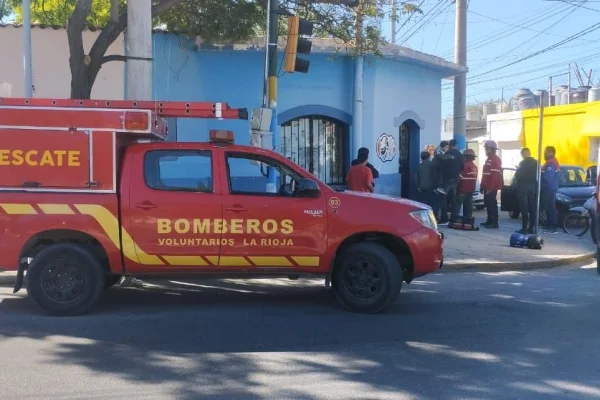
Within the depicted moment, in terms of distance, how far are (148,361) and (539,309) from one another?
459cm

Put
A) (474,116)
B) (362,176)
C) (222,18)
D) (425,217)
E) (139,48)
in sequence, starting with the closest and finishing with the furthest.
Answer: (425,217) < (139,48) < (362,176) < (222,18) < (474,116)

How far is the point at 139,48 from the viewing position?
31.6 feet

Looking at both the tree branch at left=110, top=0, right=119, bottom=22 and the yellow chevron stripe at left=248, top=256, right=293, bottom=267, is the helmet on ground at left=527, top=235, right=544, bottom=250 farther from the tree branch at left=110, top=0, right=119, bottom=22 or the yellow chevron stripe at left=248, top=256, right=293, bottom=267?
the tree branch at left=110, top=0, right=119, bottom=22

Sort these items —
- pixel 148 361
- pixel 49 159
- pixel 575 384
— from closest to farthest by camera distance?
1. pixel 575 384
2. pixel 148 361
3. pixel 49 159

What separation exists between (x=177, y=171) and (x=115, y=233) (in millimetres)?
933

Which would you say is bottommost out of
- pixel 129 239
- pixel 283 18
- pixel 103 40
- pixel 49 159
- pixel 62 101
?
pixel 129 239

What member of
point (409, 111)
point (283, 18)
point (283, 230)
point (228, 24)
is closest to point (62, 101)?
point (283, 230)

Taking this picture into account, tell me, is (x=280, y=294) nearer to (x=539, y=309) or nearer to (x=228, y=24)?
(x=539, y=309)

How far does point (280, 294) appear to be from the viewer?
345 inches

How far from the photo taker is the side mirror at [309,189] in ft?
24.7

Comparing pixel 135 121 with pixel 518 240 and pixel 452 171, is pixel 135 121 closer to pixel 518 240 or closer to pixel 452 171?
pixel 518 240

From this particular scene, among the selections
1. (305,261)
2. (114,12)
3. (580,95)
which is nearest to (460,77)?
(114,12)

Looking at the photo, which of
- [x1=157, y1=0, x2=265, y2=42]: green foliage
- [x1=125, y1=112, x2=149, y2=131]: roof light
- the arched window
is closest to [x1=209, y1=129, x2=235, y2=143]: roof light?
[x1=125, y1=112, x2=149, y2=131]: roof light

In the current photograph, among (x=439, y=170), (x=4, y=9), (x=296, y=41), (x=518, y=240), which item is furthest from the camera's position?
(x=4, y=9)
